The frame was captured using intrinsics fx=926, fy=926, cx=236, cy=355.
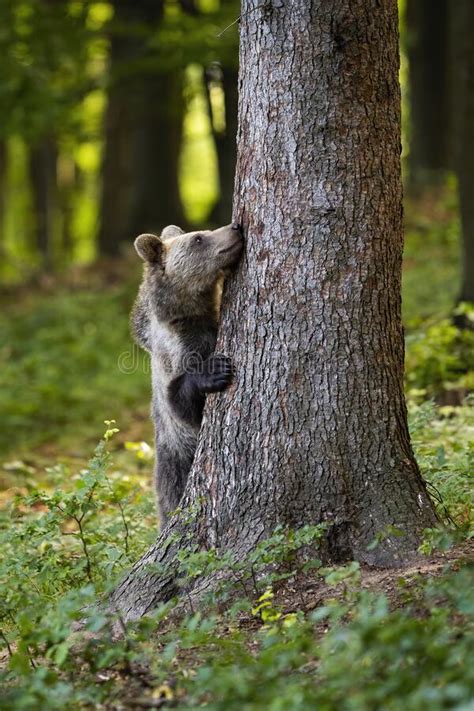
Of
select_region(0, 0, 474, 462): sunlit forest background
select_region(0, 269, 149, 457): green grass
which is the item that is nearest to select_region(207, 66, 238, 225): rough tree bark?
select_region(0, 0, 474, 462): sunlit forest background

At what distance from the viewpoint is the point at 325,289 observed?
17.6ft

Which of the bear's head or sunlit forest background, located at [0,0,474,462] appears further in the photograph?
sunlit forest background, located at [0,0,474,462]

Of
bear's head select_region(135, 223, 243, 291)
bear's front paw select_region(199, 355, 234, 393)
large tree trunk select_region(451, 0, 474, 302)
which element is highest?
large tree trunk select_region(451, 0, 474, 302)

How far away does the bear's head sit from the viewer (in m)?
5.71

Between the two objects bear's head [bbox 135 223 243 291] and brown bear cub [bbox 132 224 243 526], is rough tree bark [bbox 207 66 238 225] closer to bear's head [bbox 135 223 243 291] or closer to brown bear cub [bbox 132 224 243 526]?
bear's head [bbox 135 223 243 291]

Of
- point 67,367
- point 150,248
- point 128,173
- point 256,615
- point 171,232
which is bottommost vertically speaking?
point 256,615

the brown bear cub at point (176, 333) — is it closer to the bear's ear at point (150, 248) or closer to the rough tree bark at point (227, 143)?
the bear's ear at point (150, 248)

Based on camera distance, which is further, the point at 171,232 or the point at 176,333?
the point at 171,232

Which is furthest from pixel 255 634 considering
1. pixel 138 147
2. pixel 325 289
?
pixel 138 147

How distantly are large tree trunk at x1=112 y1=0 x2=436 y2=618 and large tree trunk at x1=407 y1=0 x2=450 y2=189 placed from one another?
1595 cm

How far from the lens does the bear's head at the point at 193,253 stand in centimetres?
571

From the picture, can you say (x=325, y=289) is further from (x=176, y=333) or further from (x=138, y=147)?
(x=138, y=147)

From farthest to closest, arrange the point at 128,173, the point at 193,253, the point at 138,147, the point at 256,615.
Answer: the point at 128,173 → the point at 138,147 → the point at 193,253 → the point at 256,615

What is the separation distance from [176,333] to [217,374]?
119cm
